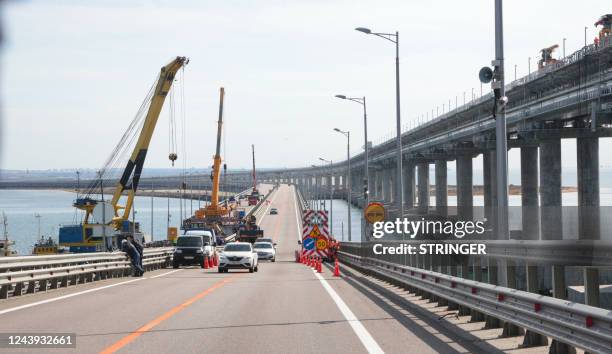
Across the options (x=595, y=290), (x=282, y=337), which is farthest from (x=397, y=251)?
(x=595, y=290)

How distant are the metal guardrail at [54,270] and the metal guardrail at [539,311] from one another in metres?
10.4

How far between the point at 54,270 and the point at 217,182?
83.0m

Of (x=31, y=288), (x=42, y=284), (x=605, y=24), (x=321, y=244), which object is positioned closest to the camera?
(x=31, y=288)

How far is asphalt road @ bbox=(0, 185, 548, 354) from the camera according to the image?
13.4 meters

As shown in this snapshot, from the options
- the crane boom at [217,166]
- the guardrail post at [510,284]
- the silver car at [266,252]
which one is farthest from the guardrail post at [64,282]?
the crane boom at [217,166]

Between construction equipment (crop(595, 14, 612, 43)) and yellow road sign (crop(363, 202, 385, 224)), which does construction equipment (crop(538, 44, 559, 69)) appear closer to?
construction equipment (crop(595, 14, 612, 43))

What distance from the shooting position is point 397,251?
3052 cm

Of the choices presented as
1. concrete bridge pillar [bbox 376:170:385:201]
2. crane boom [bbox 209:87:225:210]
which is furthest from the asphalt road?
concrete bridge pillar [bbox 376:170:385:201]

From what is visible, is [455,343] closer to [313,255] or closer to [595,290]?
[595,290]

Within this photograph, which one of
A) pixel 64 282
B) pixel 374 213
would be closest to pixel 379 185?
pixel 374 213

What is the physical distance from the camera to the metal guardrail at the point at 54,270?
23.4 m

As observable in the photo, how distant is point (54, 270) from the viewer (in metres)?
26.8

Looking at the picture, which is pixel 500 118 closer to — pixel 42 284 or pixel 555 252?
pixel 555 252

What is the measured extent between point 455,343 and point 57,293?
14302 millimetres
